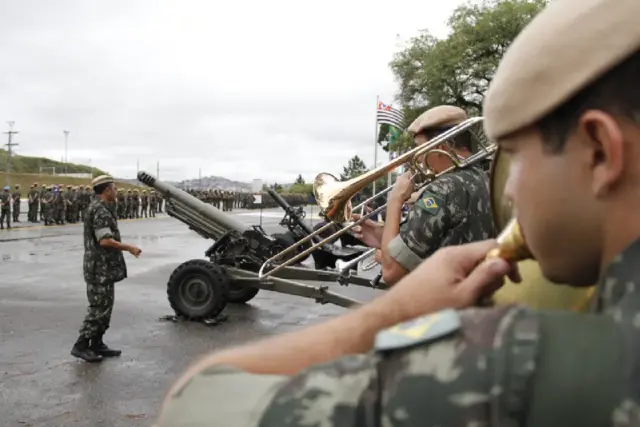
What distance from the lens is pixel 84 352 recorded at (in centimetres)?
611

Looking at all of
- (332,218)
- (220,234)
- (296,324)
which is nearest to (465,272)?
(332,218)

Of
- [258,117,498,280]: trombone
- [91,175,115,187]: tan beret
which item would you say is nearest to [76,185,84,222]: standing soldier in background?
[91,175,115,187]: tan beret

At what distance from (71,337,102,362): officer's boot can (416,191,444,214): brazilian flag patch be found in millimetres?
4292

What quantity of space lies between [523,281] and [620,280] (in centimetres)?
47

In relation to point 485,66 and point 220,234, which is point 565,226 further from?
point 485,66

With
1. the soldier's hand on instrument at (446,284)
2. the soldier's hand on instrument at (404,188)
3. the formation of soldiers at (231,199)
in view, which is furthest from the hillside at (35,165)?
the soldier's hand on instrument at (446,284)

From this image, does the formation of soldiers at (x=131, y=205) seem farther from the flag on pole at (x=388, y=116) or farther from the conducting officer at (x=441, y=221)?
the conducting officer at (x=441, y=221)

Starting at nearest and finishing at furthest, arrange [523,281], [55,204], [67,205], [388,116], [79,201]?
[523,281] → [388,116] → [55,204] → [67,205] → [79,201]

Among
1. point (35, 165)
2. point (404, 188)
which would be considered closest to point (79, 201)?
point (404, 188)

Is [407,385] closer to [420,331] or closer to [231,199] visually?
[420,331]

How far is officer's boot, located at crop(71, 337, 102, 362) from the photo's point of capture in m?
6.05

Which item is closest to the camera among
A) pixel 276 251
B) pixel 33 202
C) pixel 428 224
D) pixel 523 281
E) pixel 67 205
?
pixel 523 281

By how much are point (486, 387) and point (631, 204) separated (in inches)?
10.2

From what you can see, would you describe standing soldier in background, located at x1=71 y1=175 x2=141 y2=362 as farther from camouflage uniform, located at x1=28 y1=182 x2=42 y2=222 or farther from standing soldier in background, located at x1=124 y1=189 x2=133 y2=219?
standing soldier in background, located at x1=124 y1=189 x2=133 y2=219
